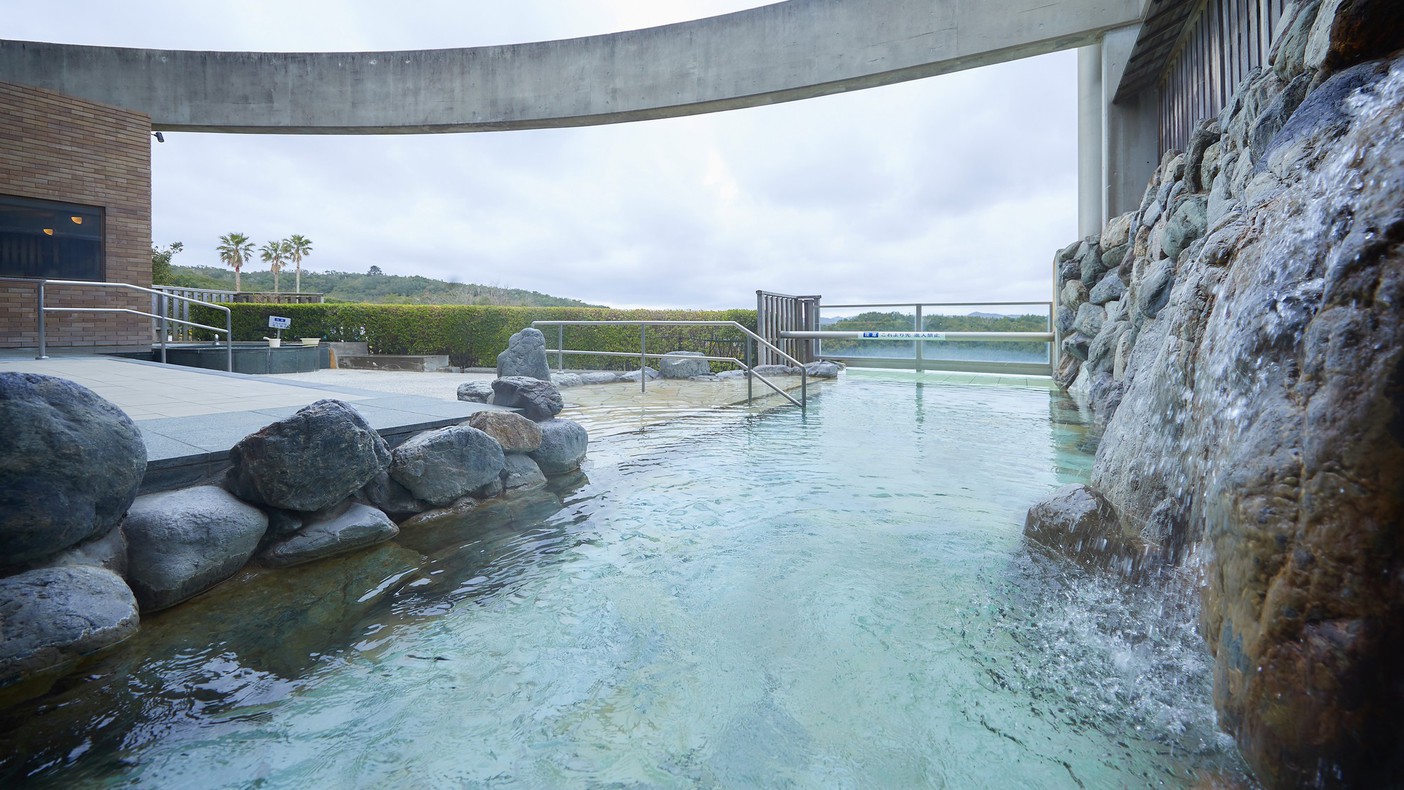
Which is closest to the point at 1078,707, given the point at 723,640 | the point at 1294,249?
the point at 723,640

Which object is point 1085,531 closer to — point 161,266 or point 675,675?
point 675,675

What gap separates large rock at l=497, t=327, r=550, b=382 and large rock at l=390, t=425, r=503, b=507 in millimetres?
2995

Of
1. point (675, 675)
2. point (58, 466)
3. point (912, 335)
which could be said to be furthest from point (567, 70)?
point (675, 675)

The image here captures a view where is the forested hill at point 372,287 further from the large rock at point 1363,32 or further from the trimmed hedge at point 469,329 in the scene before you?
the large rock at point 1363,32

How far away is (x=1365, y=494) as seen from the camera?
3.63 ft

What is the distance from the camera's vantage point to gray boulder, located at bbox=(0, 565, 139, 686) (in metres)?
1.72

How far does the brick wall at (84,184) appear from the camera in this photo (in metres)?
8.32

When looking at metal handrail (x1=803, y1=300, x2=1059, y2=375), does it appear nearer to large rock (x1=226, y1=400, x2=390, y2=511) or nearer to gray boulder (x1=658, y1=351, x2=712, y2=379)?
gray boulder (x1=658, y1=351, x2=712, y2=379)

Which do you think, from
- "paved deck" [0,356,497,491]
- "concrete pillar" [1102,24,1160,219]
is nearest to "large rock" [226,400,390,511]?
"paved deck" [0,356,497,491]

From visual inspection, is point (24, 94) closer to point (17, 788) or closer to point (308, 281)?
point (17, 788)

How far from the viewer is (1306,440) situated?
3.99 ft

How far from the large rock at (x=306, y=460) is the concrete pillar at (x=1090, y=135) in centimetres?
786

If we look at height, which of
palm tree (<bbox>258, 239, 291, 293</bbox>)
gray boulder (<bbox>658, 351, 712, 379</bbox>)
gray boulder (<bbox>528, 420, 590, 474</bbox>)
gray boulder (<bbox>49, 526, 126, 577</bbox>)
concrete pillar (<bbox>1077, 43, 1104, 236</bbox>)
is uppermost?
palm tree (<bbox>258, 239, 291, 293</bbox>)

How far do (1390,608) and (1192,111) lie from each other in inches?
237
